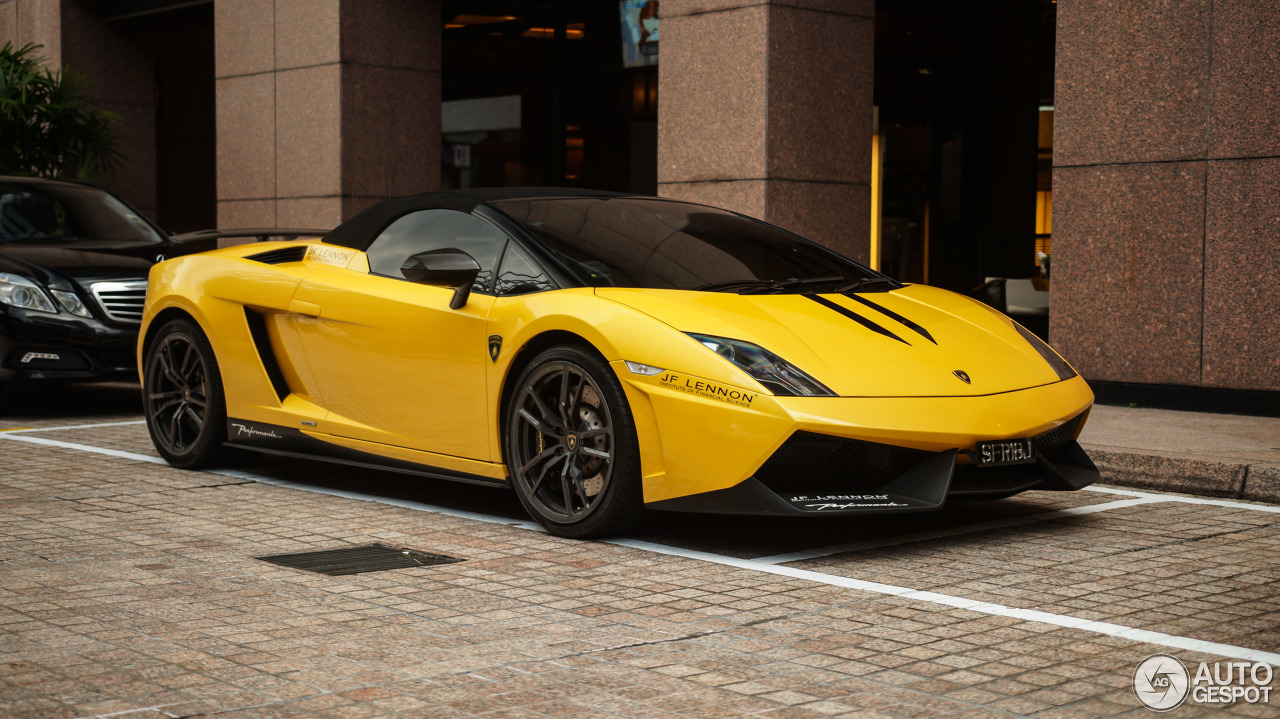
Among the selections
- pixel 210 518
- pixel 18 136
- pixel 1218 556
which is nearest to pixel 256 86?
pixel 18 136

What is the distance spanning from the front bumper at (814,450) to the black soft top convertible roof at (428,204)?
1.48 meters

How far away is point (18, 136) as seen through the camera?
17.0 meters

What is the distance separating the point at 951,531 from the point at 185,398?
393 centimetres

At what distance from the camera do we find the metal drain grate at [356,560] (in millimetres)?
5109

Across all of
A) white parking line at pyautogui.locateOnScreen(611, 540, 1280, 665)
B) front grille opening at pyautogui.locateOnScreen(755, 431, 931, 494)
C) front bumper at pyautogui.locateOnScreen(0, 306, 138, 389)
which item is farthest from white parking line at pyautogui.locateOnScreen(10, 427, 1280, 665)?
front bumper at pyautogui.locateOnScreen(0, 306, 138, 389)

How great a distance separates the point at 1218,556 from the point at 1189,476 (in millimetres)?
1704

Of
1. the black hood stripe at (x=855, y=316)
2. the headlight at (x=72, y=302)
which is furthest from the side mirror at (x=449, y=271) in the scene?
the headlight at (x=72, y=302)

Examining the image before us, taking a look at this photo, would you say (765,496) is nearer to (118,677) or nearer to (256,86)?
(118,677)

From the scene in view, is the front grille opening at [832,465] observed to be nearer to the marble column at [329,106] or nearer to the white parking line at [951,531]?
the white parking line at [951,531]

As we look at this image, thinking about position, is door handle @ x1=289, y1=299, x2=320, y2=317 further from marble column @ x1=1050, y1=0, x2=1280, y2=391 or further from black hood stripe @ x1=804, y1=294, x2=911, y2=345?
marble column @ x1=1050, y1=0, x2=1280, y2=391

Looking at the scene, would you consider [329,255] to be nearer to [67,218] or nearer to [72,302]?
[72,302]

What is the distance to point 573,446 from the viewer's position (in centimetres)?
552

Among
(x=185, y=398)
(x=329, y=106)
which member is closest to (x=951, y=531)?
(x=185, y=398)

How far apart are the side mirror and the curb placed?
3.33m
